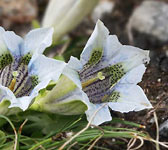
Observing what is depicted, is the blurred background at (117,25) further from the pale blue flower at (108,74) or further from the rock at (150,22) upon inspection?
the pale blue flower at (108,74)

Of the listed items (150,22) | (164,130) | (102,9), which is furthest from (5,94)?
(102,9)

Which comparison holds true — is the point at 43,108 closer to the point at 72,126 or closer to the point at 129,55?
the point at 72,126

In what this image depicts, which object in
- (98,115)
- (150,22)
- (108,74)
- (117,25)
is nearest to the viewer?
(98,115)

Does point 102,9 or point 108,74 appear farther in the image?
point 102,9

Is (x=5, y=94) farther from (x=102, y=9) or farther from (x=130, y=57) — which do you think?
A: (x=102, y=9)

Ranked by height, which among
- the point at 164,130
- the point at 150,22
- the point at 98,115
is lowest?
the point at 164,130

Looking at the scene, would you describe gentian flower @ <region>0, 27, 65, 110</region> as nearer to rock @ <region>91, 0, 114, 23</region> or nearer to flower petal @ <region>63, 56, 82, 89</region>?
flower petal @ <region>63, 56, 82, 89</region>
